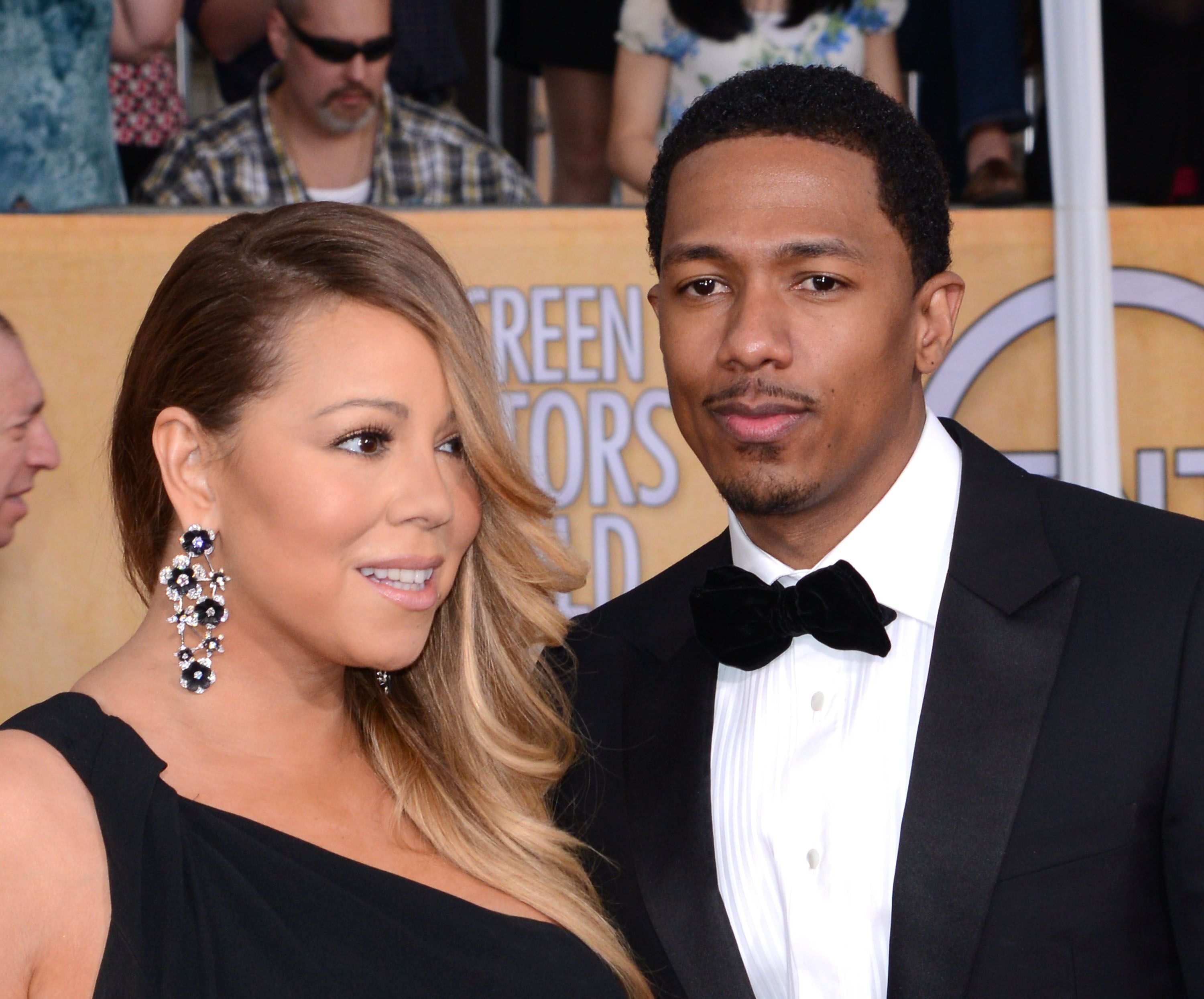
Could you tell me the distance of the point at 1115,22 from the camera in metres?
3.69

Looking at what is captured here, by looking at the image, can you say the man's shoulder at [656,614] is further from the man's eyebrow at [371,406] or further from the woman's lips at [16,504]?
the woman's lips at [16,504]

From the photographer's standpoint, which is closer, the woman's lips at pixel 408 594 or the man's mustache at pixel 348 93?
the woman's lips at pixel 408 594

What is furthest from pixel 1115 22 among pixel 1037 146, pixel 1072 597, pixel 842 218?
pixel 1072 597

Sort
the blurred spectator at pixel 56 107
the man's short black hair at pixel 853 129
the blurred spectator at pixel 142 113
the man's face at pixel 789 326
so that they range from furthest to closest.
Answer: the blurred spectator at pixel 142 113 < the blurred spectator at pixel 56 107 < the man's short black hair at pixel 853 129 < the man's face at pixel 789 326

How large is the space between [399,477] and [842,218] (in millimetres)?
755

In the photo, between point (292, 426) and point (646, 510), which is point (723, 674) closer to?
point (292, 426)

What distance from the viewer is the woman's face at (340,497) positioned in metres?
2.04

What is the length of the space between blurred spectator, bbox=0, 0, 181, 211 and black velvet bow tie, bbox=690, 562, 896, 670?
2.11m

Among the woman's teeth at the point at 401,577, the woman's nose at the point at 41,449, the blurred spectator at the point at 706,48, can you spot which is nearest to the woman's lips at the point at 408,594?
the woman's teeth at the point at 401,577

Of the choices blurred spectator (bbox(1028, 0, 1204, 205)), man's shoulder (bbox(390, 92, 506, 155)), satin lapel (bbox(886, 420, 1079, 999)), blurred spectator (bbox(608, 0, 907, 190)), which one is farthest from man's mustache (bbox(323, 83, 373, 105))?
satin lapel (bbox(886, 420, 1079, 999))

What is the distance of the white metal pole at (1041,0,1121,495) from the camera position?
351 cm

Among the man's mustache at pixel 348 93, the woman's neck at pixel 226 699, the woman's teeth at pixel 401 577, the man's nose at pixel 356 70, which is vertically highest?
the man's nose at pixel 356 70

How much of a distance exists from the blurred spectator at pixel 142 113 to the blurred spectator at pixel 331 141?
0.91 feet

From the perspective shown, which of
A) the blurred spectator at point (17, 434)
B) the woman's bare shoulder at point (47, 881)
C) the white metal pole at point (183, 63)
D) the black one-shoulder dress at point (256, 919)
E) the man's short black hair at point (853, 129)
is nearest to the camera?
the woman's bare shoulder at point (47, 881)
